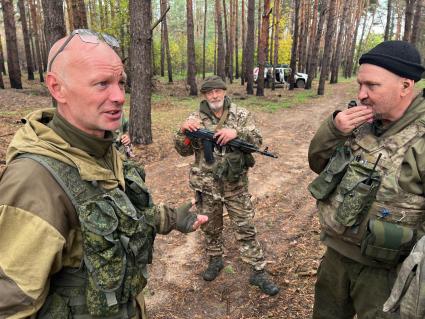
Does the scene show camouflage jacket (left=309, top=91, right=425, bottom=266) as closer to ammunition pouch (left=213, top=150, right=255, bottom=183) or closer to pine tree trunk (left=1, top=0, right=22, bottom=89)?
ammunition pouch (left=213, top=150, right=255, bottom=183)

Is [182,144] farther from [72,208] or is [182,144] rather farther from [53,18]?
[53,18]

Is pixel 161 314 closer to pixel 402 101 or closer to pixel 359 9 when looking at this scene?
pixel 402 101

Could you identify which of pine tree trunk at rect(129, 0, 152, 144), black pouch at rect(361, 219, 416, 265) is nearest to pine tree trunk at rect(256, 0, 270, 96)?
pine tree trunk at rect(129, 0, 152, 144)

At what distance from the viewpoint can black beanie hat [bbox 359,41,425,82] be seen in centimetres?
209

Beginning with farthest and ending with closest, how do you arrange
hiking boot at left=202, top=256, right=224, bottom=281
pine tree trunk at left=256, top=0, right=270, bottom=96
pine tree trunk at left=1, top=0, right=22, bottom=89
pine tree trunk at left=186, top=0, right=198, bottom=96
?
pine tree trunk at left=186, top=0, right=198, bottom=96
pine tree trunk at left=256, top=0, right=270, bottom=96
pine tree trunk at left=1, top=0, right=22, bottom=89
hiking boot at left=202, top=256, right=224, bottom=281

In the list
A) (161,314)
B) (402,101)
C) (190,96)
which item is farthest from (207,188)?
(190,96)

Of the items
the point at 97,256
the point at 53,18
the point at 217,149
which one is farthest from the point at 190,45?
the point at 97,256

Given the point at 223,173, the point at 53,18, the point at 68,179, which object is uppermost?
the point at 53,18

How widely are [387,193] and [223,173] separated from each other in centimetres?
186

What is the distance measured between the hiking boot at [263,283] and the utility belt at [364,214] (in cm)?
157

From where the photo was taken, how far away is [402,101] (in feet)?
7.11

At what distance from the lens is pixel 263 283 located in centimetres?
374

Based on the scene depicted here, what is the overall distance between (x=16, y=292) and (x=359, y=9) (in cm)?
4089

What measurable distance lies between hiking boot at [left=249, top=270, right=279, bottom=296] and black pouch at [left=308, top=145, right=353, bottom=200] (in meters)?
1.69
